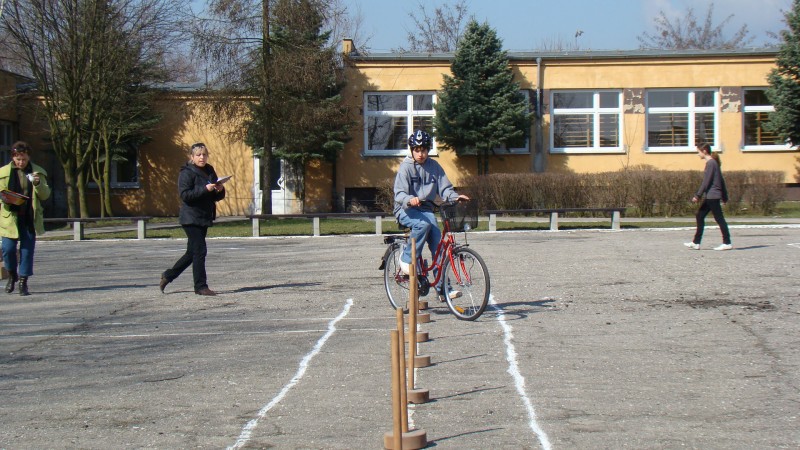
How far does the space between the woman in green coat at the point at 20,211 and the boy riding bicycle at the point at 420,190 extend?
203 inches

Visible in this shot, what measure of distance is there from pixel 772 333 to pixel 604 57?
26276 mm

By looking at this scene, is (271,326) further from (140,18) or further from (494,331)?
(140,18)

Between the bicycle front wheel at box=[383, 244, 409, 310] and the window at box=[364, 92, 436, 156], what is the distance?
2390 cm

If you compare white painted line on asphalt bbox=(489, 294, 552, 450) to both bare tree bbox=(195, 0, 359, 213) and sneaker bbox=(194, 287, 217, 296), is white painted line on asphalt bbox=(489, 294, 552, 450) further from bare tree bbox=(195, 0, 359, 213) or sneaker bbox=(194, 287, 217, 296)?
bare tree bbox=(195, 0, 359, 213)

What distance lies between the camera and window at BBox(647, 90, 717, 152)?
111 feet

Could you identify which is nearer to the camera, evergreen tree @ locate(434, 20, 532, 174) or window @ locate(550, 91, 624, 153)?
evergreen tree @ locate(434, 20, 532, 174)

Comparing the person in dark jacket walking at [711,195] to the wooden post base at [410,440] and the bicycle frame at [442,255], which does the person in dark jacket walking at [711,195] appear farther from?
the wooden post base at [410,440]

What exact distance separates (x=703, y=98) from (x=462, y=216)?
26947 mm

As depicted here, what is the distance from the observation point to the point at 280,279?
13805 mm

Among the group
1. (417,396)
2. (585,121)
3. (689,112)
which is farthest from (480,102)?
(417,396)

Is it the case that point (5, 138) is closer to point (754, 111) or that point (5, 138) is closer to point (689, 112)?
point (689, 112)

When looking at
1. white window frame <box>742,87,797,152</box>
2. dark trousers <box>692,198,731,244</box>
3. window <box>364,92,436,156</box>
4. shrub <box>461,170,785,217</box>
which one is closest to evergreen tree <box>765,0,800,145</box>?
white window frame <box>742,87,797,152</box>

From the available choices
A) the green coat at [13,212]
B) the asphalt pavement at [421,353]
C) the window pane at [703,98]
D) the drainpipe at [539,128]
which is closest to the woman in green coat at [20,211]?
the green coat at [13,212]

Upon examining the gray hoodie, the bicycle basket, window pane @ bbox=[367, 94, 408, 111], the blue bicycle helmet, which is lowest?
the bicycle basket
